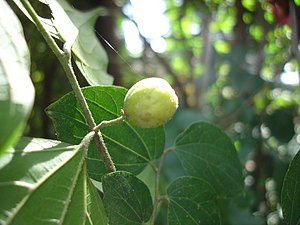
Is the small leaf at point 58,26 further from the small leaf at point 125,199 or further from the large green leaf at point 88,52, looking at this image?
the small leaf at point 125,199

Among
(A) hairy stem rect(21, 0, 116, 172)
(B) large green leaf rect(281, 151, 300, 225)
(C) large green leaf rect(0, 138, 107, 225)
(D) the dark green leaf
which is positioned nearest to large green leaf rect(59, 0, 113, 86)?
(D) the dark green leaf

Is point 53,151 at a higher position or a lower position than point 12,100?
lower

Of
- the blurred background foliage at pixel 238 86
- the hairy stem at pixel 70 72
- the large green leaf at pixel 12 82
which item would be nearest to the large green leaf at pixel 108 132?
the hairy stem at pixel 70 72

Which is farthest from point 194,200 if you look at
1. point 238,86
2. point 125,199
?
point 238,86

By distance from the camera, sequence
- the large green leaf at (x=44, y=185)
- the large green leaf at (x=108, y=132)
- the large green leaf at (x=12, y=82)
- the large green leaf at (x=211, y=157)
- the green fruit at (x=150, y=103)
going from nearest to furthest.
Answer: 1. the large green leaf at (x=12, y=82)
2. the large green leaf at (x=44, y=185)
3. the green fruit at (x=150, y=103)
4. the large green leaf at (x=108, y=132)
5. the large green leaf at (x=211, y=157)

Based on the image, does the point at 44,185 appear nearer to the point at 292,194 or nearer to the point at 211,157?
the point at 292,194

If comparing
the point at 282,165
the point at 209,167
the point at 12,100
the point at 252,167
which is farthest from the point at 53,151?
the point at 252,167

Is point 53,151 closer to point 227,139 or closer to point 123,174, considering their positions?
point 123,174

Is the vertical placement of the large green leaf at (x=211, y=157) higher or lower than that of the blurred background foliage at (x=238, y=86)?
higher
